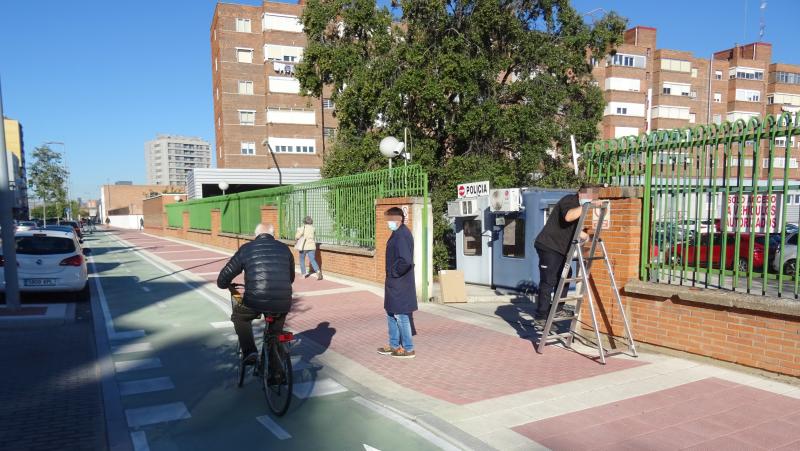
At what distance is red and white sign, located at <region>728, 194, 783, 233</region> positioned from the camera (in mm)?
5445

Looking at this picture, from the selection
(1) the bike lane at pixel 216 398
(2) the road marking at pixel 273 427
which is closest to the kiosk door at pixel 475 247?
(1) the bike lane at pixel 216 398

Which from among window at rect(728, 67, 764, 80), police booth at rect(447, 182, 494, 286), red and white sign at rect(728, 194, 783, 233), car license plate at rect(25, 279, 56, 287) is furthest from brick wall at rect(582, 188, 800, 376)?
window at rect(728, 67, 764, 80)

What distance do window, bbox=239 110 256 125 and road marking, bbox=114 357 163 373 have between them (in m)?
46.5

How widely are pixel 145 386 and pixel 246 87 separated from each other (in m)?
48.3

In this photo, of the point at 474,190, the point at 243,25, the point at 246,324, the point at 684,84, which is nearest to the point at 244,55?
the point at 243,25

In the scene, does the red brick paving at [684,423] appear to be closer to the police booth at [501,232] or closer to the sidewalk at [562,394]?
the sidewalk at [562,394]

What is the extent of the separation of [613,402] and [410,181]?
7.09 m

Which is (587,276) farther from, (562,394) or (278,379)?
(278,379)

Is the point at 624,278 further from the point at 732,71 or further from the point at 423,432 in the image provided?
the point at 732,71

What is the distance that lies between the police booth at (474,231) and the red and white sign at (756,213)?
6639 millimetres

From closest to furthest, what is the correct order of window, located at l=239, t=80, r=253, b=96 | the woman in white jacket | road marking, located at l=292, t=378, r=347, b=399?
road marking, located at l=292, t=378, r=347, b=399, the woman in white jacket, window, located at l=239, t=80, r=253, b=96

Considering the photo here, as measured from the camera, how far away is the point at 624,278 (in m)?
6.63

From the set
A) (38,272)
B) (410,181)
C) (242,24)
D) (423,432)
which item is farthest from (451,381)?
(242,24)

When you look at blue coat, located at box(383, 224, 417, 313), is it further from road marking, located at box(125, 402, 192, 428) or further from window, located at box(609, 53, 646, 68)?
window, located at box(609, 53, 646, 68)
